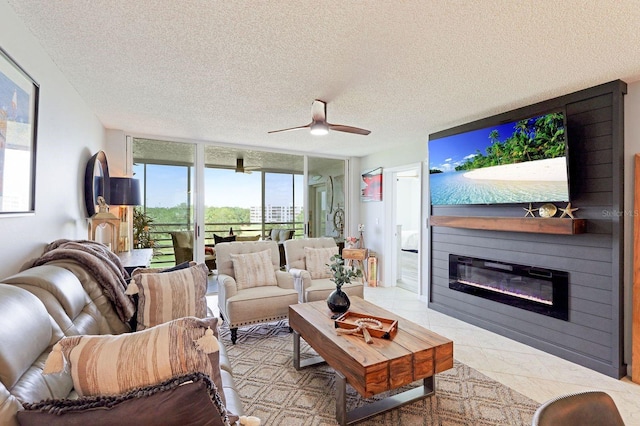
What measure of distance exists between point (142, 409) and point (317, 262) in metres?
3.12

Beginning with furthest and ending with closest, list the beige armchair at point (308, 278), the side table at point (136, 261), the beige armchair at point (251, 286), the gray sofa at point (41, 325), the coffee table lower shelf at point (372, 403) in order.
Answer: the beige armchair at point (308, 278) → the beige armchair at point (251, 286) → the side table at point (136, 261) → the coffee table lower shelf at point (372, 403) → the gray sofa at point (41, 325)

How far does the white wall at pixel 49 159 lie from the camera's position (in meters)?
1.66

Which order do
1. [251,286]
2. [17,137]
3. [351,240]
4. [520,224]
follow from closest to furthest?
[17,137] → [520,224] → [251,286] → [351,240]

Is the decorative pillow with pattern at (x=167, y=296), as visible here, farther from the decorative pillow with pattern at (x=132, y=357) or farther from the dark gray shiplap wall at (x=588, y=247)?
the dark gray shiplap wall at (x=588, y=247)

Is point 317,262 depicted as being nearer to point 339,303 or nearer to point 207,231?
point 339,303

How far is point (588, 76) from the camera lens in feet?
8.00

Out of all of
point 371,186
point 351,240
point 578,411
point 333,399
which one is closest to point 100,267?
point 333,399

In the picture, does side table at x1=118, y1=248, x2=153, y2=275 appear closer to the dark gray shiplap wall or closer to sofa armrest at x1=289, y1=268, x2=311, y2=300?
sofa armrest at x1=289, y1=268, x2=311, y2=300

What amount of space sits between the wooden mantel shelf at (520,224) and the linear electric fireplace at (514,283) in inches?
16.6

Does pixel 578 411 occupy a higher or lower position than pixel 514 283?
higher

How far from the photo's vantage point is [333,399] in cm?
218

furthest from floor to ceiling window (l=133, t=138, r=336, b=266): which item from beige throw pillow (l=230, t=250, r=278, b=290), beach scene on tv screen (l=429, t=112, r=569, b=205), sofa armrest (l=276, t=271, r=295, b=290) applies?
beach scene on tv screen (l=429, t=112, r=569, b=205)

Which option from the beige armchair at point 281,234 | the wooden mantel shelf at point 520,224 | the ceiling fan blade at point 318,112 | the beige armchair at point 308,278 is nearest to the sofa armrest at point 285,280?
the beige armchair at point 308,278

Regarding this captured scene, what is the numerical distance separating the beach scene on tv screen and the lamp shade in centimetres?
351
